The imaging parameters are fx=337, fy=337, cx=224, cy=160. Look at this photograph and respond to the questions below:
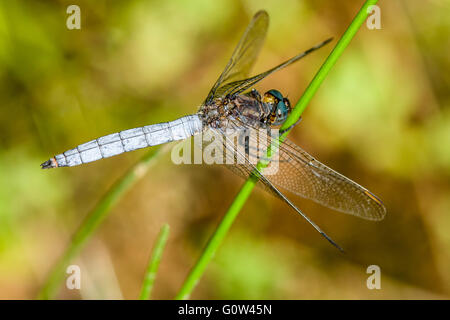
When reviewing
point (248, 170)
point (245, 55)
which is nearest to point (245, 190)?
point (248, 170)

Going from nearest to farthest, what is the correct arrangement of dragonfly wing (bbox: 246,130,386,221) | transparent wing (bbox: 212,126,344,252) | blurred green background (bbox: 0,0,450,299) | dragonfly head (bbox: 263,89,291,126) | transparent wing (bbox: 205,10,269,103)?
transparent wing (bbox: 212,126,344,252), dragonfly wing (bbox: 246,130,386,221), dragonfly head (bbox: 263,89,291,126), transparent wing (bbox: 205,10,269,103), blurred green background (bbox: 0,0,450,299)

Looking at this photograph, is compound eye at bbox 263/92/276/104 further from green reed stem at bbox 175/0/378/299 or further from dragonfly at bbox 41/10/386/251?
green reed stem at bbox 175/0/378/299

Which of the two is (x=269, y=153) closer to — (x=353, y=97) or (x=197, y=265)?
(x=197, y=265)

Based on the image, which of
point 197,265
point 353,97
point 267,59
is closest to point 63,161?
point 197,265

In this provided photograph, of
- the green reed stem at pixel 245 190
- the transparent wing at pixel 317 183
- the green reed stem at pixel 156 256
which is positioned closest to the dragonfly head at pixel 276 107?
the transparent wing at pixel 317 183

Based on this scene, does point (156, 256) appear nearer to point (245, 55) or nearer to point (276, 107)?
point (276, 107)

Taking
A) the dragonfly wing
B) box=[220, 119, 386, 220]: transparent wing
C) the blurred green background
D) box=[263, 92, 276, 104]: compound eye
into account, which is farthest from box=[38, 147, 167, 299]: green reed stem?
the blurred green background
